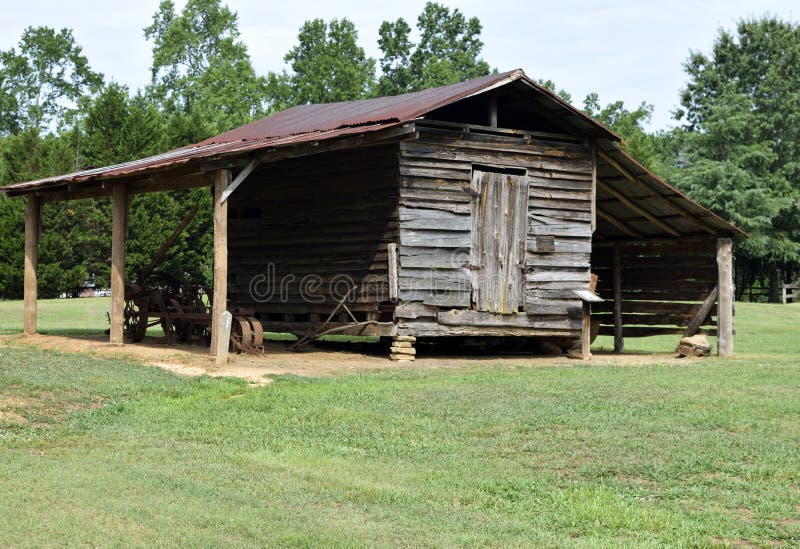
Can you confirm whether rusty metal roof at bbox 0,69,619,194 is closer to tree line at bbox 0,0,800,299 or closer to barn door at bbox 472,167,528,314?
barn door at bbox 472,167,528,314

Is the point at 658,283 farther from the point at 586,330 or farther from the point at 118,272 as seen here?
the point at 118,272

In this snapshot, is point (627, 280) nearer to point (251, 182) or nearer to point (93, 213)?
point (251, 182)

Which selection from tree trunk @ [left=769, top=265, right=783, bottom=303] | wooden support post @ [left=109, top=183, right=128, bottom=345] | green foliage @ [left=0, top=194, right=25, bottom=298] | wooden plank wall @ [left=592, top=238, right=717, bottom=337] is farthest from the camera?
tree trunk @ [left=769, top=265, right=783, bottom=303]

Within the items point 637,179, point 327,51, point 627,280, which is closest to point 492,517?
point 637,179

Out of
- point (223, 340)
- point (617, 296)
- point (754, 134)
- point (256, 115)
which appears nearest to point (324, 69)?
point (256, 115)

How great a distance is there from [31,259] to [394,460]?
14.5m

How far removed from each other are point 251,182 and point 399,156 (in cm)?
546

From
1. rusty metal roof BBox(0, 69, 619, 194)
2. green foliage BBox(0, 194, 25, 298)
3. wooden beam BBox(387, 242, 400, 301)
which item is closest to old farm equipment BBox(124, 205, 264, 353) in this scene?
rusty metal roof BBox(0, 69, 619, 194)

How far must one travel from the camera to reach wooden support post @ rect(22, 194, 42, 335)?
21328 millimetres

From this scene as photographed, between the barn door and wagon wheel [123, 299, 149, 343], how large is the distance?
22.6 ft

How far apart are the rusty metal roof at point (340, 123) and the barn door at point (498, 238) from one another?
1.64 metres

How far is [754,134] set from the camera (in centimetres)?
5728

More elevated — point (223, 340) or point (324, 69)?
point (324, 69)

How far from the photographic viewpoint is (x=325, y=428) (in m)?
11.0
